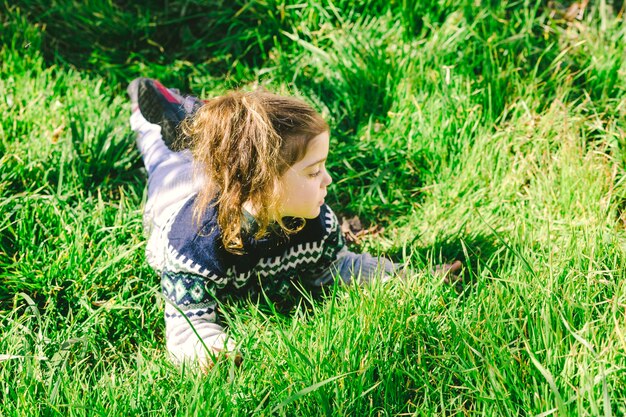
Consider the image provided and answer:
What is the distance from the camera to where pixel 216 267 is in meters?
2.34

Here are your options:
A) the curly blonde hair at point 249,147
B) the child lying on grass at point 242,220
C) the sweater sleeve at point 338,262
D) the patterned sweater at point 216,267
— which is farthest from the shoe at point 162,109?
the sweater sleeve at point 338,262

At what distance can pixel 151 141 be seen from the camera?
3.08 metres

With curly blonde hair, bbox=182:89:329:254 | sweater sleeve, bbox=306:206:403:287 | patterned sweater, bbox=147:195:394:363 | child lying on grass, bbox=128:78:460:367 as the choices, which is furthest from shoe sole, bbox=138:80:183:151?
sweater sleeve, bbox=306:206:403:287

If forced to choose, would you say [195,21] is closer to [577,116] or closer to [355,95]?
[355,95]

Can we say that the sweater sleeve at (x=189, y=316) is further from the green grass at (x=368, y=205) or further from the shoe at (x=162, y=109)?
the shoe at (x=162, y=109)

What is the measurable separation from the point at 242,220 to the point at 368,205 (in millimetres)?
912

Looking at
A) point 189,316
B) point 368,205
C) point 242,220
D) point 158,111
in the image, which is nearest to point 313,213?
point 242,220

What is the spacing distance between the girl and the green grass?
0.38ft

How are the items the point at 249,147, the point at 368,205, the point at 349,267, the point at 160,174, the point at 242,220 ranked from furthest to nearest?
the point at 368,205, the point at 160,174, the point at 349,267, the point at 242,220, the point at 249,147

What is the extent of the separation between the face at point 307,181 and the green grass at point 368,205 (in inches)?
13.3

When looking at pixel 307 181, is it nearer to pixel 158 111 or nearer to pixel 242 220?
pixel 242 220

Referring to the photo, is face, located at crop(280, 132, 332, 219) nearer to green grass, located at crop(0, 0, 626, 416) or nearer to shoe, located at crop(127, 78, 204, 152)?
green grass, located at crop(0, 0, 626, 416)

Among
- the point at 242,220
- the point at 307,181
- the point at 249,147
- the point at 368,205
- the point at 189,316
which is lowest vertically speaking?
the point at 189,316

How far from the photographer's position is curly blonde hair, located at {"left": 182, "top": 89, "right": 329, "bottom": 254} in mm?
2125
